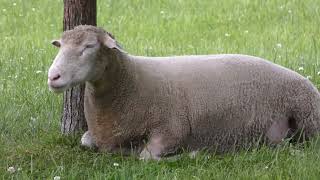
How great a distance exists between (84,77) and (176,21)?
22.1 feet

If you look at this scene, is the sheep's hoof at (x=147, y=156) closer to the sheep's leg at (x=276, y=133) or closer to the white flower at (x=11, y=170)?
the white flower at (x=11, y=170)

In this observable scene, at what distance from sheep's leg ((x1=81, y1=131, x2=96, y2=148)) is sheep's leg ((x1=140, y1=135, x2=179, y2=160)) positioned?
44 cm

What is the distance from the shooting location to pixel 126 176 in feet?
16.6

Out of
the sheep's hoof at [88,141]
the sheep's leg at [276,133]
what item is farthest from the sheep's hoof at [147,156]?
the sheep's leg at [276,133]

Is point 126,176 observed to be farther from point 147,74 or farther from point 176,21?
point 176,21

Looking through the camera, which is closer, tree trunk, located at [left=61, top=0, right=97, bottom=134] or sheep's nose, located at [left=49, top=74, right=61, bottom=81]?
sheep's nose, located at [left=49, top=74, right=61, bottom=81]

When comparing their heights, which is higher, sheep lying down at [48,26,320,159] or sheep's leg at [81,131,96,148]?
sheep lying down at [48,26,320,159]

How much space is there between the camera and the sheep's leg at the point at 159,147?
5.51 m

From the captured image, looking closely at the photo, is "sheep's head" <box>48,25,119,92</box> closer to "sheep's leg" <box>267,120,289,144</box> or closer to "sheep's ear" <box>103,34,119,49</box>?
"sheep's ear" <box>103,34,119,49</box>

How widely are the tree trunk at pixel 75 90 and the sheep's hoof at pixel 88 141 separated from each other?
1.52 ft

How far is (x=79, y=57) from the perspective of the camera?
17.2 feet

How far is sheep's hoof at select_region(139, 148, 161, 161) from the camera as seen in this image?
215 inches

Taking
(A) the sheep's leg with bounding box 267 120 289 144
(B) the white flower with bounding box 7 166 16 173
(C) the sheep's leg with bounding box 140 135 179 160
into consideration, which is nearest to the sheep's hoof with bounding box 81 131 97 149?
(C) the sheep's leg with bounding box 140 135 179 160

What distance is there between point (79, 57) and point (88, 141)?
829 millimetres
